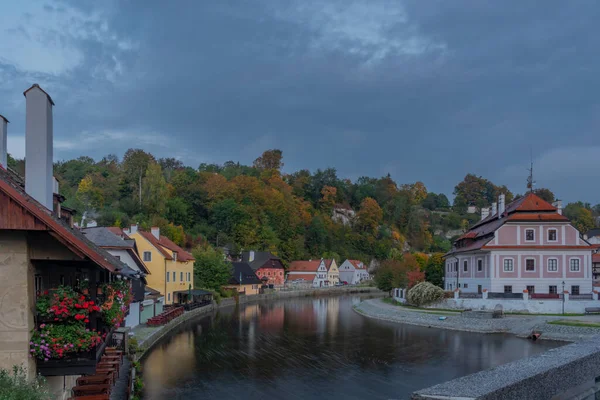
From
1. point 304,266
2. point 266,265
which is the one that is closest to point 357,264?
point 304,266

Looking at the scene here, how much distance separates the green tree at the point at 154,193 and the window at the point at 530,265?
59.5m

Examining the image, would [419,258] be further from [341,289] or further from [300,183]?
[300,183]

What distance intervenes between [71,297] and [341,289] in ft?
292

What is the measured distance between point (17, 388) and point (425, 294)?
4118 cm

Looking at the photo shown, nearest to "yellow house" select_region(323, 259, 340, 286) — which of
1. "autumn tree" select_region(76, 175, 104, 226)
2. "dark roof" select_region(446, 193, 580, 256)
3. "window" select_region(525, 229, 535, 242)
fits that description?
"autumn tree" select_region(76, 175, 104, 226)

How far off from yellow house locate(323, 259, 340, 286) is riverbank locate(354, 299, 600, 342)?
2334 inches

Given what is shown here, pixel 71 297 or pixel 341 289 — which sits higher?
pixel 71 297

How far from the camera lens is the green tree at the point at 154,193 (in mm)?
85750

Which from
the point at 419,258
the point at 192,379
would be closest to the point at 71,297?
the point at 192,379

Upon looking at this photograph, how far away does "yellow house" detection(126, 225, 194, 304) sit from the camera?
44531mm

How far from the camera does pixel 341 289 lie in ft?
315

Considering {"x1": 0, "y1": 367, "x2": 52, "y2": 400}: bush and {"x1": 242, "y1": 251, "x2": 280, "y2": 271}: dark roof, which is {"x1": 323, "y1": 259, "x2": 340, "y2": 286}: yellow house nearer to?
{"x1": 242, "y1": 251, "x2": 280, "y2": 271}: dark roof

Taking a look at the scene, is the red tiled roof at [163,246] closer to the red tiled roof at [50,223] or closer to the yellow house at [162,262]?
the yellow house at [162,262]

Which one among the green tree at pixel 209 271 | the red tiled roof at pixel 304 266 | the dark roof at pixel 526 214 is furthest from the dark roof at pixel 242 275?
the dark roof at pixel 526 214
